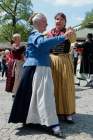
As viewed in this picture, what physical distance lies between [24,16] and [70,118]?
51122mm

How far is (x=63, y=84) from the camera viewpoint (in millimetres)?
7336

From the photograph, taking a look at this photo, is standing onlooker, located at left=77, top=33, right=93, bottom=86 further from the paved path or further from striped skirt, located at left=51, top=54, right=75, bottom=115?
striped skirt, located at left=51, top=54, right=75, bottom=115

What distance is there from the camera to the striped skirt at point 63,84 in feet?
24.1

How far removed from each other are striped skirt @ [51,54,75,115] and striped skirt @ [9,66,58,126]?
0.58 metres

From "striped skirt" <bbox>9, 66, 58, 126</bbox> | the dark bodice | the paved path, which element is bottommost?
the paved path

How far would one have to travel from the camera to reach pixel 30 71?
22.3ft

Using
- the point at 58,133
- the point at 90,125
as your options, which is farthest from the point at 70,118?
the point at 58,133

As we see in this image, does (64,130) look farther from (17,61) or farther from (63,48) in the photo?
(17,61)

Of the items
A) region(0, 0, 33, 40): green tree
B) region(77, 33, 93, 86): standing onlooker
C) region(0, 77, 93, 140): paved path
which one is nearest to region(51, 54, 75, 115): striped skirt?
region(0, 77, 93, 140): paved path

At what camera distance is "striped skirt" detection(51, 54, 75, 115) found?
24.1ft

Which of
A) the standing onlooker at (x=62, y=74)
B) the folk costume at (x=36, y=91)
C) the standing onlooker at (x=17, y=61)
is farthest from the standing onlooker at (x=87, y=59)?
the folk costume at (x=36, y=91)

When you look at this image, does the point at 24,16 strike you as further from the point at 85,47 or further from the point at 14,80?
the point at 14,80

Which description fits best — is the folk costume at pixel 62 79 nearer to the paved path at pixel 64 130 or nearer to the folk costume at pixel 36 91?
the paved path at pixel 64 130

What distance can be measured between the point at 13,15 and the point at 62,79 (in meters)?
50.0
